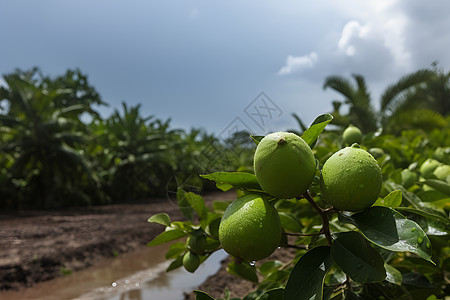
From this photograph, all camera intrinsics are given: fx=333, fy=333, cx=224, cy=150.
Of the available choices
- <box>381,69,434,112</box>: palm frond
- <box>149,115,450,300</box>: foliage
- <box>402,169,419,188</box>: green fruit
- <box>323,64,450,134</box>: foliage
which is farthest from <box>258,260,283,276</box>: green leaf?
<box>381,69,434,112</box>: palm frond

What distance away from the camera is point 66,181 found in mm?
11156

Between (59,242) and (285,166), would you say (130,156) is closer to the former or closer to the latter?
(59,242)

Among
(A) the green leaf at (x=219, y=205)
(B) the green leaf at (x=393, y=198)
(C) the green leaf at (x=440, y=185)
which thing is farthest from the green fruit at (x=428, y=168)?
(A) the green leaf at (x=219, y=205)

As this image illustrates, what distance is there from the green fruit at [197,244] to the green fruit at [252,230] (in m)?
0.34

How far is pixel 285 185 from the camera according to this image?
0.57 meters

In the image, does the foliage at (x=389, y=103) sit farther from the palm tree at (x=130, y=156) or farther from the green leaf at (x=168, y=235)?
the palm tree at (x=130, y=156)

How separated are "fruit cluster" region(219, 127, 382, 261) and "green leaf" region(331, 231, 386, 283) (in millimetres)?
79

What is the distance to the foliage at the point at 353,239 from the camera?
0.60m

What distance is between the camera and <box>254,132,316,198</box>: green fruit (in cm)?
56

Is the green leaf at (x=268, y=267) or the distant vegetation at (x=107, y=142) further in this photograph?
the distant vegetation at (x=107, y=142)

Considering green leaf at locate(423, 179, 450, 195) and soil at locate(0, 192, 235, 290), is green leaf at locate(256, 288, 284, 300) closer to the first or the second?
green leaf at locate(423, 179, 450, 195)

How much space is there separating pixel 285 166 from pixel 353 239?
23cm

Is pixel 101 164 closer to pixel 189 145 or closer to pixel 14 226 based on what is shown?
pixel 189 145

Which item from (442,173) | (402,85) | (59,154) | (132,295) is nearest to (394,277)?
(442,173)
